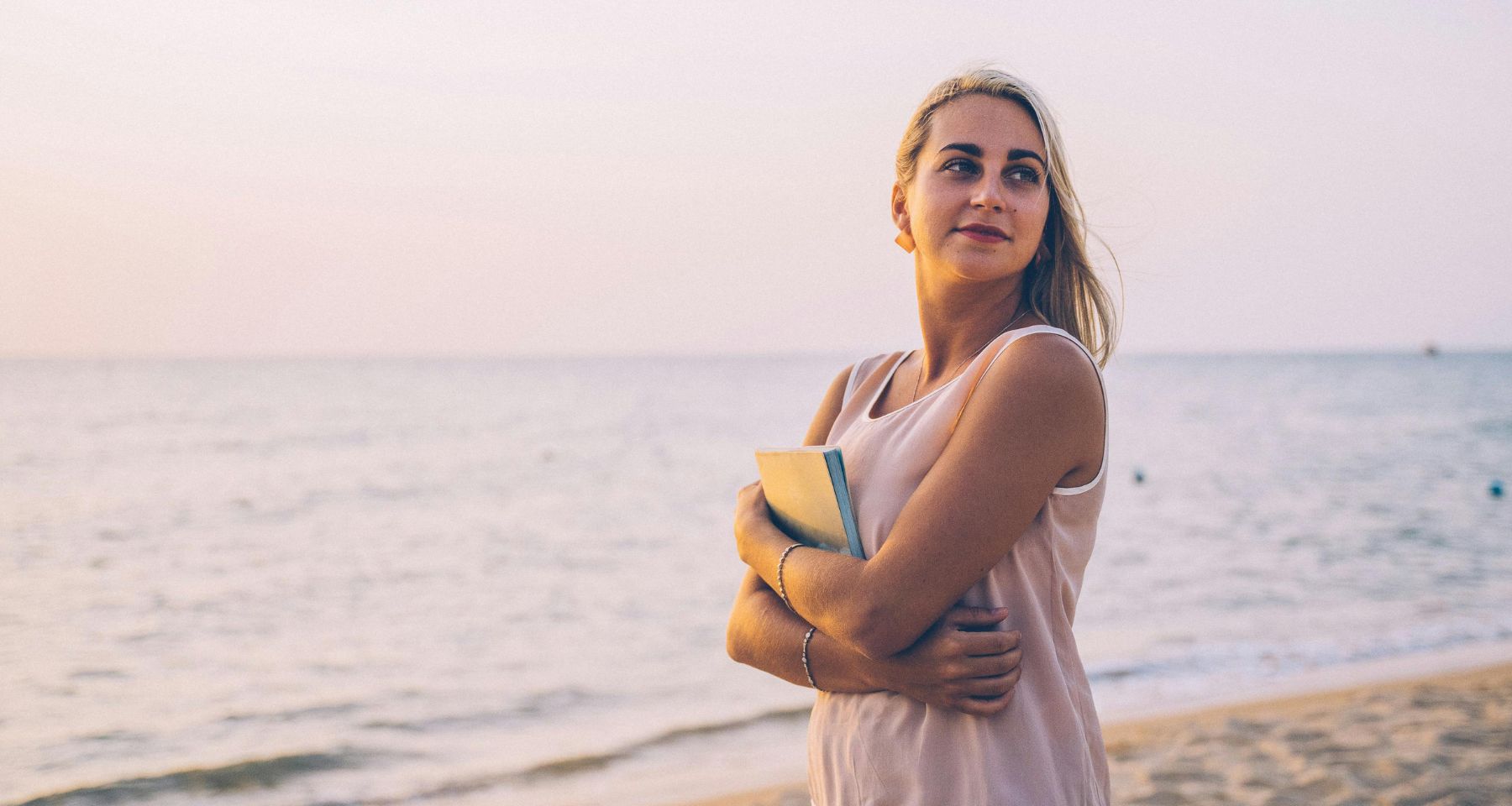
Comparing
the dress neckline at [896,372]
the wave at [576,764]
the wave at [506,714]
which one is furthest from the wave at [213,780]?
the dress neckline at [896,372]

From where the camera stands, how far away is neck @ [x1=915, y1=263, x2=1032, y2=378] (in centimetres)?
168

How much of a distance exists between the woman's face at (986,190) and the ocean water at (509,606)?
452 cm

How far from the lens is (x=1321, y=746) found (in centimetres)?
538

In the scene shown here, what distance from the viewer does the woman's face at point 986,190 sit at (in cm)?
158

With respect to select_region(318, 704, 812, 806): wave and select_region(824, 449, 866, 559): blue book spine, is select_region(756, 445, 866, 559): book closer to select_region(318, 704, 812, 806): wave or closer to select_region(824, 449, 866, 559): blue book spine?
select_region(824, 449, 866, 559): blue book spine

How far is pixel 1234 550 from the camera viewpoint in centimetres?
1231

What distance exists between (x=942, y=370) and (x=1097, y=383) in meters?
0.34

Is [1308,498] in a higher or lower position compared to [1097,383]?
lower

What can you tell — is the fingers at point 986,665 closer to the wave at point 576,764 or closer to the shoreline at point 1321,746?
the shoreline at point 1321,746

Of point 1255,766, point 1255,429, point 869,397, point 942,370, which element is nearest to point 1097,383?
point 942,370

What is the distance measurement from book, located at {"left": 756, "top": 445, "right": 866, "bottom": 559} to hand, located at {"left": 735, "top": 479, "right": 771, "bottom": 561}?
1.3 inches

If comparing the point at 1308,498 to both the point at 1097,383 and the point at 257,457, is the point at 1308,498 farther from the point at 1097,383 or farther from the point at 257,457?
the point at 257,457

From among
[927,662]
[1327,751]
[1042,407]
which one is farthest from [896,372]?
[1327,751]

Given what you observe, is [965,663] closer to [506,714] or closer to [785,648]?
[785,648]
